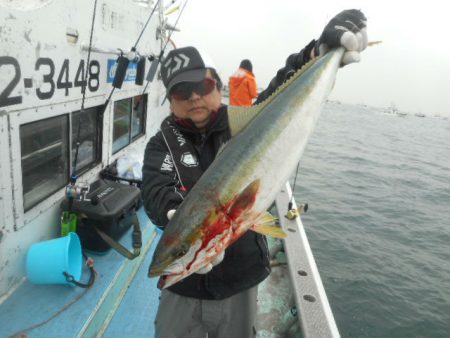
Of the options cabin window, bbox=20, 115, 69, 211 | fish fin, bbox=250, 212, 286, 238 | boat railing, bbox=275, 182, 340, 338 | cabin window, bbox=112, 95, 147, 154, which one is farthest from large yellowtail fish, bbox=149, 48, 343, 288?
cabin window, bbox=112, 95, 147, 154

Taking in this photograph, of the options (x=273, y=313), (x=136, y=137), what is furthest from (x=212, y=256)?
(x=136, y=137)

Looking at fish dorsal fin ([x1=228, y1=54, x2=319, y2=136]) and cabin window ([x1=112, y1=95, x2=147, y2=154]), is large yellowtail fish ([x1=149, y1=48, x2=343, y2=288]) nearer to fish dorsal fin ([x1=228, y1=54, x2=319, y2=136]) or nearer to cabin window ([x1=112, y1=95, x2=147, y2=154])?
fish dorsal fin ([x1=228, y1=54, x2=319, y2=136])

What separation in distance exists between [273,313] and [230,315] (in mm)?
1904

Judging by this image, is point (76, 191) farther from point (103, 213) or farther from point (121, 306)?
point (121, 306)

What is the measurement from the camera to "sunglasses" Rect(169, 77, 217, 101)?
235 centimetres

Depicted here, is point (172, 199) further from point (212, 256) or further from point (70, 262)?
point (70, 262)

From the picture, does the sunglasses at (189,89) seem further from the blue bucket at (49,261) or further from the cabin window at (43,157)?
the blue bucket at (49,261)

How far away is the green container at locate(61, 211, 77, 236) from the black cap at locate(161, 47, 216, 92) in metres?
2.76

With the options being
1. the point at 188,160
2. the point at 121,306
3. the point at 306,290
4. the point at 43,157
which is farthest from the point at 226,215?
the point at 43,157

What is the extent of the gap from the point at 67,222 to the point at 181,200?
112 inches

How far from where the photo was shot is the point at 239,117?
2176mm

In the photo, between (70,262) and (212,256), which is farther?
(70,262)

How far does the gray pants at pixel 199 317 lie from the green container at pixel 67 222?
246 centimetres

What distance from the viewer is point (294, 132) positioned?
2070mm
